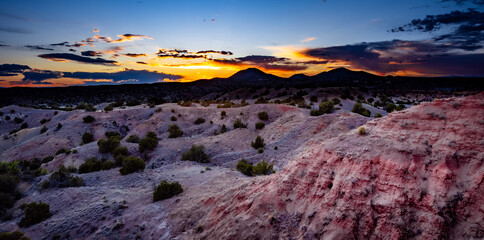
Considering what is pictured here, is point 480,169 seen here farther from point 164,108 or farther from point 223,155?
point 164,108

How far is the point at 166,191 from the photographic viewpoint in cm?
1190

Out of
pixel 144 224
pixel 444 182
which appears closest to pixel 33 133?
pixel 144 224

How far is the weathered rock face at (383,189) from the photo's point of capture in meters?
5.29

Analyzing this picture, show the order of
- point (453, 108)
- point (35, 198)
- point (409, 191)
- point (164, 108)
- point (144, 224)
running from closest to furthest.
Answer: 1. point (409, 191)
2. point (453, 108)
3. point (144, 224)
4. point (35, 198)
5. point (164, 108)

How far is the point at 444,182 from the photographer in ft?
18.1

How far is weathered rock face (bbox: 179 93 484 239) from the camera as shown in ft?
17.3

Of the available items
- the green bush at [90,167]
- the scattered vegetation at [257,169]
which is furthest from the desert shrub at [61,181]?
the scattered vegetation at [257,169]

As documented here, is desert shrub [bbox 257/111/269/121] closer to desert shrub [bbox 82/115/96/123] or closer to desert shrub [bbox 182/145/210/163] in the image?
desert shrub [bbox 182/145/210/163]

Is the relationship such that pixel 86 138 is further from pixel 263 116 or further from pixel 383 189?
pixel 383 189

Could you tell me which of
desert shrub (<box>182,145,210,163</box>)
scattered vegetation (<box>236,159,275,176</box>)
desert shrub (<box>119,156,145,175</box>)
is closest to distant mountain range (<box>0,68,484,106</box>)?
desert shrub (<box>182,145,210,163</box>)

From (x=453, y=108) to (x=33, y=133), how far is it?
136 feet

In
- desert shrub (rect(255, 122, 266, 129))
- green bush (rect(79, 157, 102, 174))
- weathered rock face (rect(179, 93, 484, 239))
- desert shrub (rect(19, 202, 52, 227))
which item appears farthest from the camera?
desert shrub (rect(255, 122, 266, 129))

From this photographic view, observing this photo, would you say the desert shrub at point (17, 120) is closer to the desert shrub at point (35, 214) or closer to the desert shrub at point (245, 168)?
→ the desert shrub at point (35, 214)

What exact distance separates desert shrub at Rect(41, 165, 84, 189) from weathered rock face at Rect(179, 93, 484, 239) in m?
9.00
